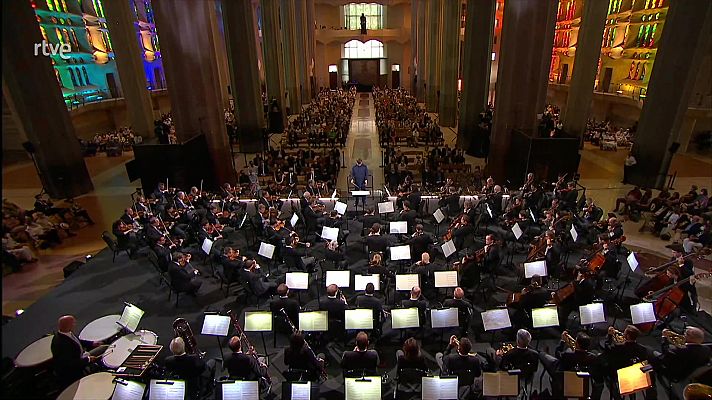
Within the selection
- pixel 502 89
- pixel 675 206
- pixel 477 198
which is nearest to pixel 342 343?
pixel 477 198

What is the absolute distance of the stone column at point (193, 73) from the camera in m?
15.5

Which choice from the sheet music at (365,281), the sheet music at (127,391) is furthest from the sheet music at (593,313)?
the sheet music at (127,391)

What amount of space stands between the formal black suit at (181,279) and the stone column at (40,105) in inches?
462

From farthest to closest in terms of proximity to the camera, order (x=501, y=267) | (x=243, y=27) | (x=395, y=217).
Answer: (x=243, y=27) → (x=395, y=217) → (x=501, y=267)

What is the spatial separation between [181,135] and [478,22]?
1805 centimetres

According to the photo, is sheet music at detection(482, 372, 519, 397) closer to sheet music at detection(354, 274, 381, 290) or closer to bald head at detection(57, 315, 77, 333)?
sheet music at detection(354, 274, 381, 290)

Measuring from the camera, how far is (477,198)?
46.1 ft

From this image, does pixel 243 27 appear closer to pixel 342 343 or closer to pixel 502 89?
pixel 502 89

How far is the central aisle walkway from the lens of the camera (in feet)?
63.0

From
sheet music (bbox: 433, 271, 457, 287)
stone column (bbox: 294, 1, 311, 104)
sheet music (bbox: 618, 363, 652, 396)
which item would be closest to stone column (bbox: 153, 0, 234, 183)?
sheet music (bbox: 433, 271, 457, 287)

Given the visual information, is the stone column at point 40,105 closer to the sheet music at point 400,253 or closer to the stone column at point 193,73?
the stone column at point 193,73

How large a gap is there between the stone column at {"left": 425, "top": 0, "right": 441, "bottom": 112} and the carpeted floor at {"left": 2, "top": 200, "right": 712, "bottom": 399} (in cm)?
3161

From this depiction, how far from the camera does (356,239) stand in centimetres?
1285

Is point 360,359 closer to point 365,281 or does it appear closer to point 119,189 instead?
point 365,281
